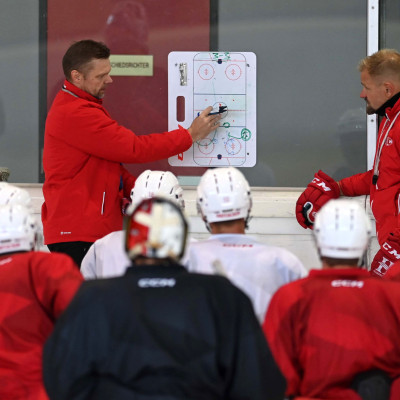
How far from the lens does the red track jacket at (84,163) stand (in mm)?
4863

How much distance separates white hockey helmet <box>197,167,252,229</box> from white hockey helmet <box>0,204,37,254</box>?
732 millimetres

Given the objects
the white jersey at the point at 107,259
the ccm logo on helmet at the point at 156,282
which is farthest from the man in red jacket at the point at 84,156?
the ccm logo on helmet at the point at 156,282

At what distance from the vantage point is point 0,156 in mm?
5977

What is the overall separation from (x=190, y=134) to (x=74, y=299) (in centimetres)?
287

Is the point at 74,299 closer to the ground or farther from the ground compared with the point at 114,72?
closer to the ground

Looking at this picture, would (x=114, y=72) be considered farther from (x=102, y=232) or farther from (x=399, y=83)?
(x=399, y=83)

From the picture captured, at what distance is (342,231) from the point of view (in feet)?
10.1

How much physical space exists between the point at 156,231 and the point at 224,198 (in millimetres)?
1052

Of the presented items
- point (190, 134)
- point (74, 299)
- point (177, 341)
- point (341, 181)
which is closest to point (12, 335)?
point (74, 299)

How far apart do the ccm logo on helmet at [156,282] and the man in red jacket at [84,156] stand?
7.80 ft

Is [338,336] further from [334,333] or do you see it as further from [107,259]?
[107,259]

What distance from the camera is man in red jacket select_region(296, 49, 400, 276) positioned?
4.96 m

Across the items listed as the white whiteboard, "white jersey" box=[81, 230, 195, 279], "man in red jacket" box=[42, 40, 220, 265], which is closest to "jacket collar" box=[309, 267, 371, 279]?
"white jersey" box=[81, 230, 195, 279]

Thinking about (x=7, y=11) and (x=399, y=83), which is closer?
(x=399, y=83)
